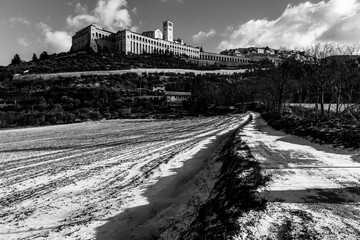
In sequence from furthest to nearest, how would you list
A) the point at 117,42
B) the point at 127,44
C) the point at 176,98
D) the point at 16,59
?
the point at 117,42 < the point at 127,44 < the point at 16,59 < the point at 176,98

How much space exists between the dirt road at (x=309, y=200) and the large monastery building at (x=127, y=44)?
120 meters

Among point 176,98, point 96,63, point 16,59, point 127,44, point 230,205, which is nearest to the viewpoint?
point 230,205

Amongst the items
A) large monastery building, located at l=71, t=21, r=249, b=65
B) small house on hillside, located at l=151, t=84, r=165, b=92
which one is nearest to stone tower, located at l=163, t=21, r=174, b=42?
large monastery building, located at l=71, t=21, r=249, b=65

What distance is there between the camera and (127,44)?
389 ft

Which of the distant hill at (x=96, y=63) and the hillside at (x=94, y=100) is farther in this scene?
the distant hill at (x=96, y=63)

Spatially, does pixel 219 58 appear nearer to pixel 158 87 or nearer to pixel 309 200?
pixel 158 87

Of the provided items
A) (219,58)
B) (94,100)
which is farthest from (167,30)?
(94,100)

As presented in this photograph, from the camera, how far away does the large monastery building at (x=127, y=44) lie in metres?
118

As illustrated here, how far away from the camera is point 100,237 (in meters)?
5.63

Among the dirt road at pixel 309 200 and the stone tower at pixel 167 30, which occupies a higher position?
the stone tower at pixel 167 30

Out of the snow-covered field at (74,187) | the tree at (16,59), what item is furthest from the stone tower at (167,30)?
the snow-covered field at (74,187)

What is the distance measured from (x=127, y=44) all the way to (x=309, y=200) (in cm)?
12437

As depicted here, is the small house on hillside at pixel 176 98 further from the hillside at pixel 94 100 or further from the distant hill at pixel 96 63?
the distant hill at pixel 96 63

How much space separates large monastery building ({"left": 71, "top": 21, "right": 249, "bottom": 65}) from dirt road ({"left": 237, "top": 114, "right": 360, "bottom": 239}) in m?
120
